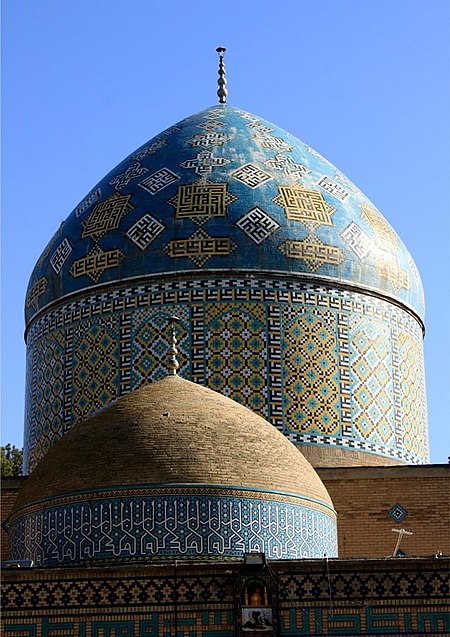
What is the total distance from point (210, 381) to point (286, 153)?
9.23 feet

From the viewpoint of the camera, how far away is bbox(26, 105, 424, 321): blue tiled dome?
45.9 feet

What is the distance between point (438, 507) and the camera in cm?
1290

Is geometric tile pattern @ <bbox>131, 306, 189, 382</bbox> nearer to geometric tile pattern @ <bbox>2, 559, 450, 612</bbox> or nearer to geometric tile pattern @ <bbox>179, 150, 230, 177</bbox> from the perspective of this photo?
geometric tile pattern @ <bbox>179, 150, 230, 177</bbox>

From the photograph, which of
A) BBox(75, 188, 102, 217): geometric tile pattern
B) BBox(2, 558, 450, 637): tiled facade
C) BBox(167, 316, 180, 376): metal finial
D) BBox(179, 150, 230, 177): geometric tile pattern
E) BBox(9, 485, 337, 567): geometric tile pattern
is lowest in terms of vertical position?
BBox(2, 558, 450, 637): tiled facade

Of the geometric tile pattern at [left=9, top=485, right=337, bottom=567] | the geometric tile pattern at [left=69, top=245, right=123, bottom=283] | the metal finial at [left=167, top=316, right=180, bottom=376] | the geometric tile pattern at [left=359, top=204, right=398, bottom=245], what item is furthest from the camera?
the geometric tile pattern at [left=359, top=204, right=398, bottom=245]

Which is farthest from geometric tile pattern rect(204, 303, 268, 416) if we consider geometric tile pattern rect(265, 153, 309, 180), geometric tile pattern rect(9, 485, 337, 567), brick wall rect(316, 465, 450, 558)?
geometric tile pattern rect(9, 485, 337, 567)

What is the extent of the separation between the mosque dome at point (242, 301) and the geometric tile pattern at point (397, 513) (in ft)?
2.37

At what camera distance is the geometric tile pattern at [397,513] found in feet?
42.2

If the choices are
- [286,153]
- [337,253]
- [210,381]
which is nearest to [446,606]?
[210,381]

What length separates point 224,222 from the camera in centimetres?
1404

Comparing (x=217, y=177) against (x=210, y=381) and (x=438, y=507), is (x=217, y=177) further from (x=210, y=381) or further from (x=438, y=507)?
(x=438, y=507)

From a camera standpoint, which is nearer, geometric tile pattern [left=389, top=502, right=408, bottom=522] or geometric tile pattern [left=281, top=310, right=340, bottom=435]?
geometric tile pattern [left=389, top=502, right=408, bottom=522]

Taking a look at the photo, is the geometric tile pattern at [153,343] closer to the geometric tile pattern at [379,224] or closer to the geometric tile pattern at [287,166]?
the geometric tile pattern at [287,166]

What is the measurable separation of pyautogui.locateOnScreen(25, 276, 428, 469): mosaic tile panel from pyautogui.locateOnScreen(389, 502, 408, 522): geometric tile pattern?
865 mm
